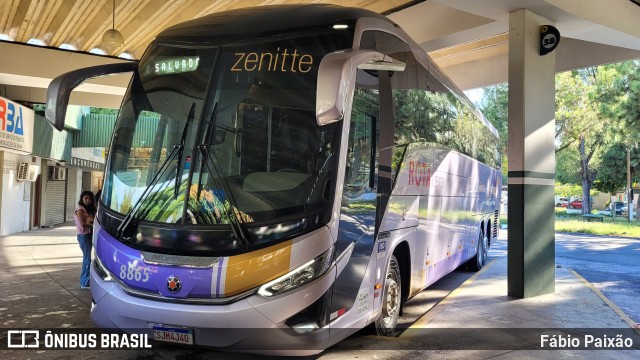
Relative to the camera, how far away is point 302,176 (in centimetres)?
425

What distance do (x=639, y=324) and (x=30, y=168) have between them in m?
19.1

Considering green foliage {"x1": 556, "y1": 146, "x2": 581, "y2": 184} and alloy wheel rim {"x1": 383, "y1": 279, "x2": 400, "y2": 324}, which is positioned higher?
green foliage {"x1": 556, "y1": 146, "x2": 581, "y2": 184}

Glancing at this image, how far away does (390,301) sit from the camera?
5.89m

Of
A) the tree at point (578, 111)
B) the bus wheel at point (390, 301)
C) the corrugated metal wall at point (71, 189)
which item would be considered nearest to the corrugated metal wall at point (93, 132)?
the corrugated metal wall at point (71, 189)

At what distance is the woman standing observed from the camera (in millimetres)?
8125

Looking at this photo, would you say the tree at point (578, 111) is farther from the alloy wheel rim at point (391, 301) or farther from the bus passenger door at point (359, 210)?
the bus passenger door at point (359, 210)

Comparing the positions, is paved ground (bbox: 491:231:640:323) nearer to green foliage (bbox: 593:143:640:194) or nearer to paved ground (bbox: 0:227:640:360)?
paved ground (bbox: 0:227:640:360)

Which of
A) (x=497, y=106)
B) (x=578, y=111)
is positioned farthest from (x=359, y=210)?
(x=497, y=106)

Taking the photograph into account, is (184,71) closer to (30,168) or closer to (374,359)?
(374,359)

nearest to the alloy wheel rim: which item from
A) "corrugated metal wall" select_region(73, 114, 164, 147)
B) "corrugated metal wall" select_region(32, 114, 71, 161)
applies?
"corrugated metal wall" select_region(32, 114, 71, 161)

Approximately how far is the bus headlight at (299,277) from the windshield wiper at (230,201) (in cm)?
38

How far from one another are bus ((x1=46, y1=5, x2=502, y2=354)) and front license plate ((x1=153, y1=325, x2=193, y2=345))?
0.03 ft

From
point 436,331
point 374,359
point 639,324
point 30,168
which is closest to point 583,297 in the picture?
point 639,324

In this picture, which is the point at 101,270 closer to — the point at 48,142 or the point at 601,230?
the point at 48,142
